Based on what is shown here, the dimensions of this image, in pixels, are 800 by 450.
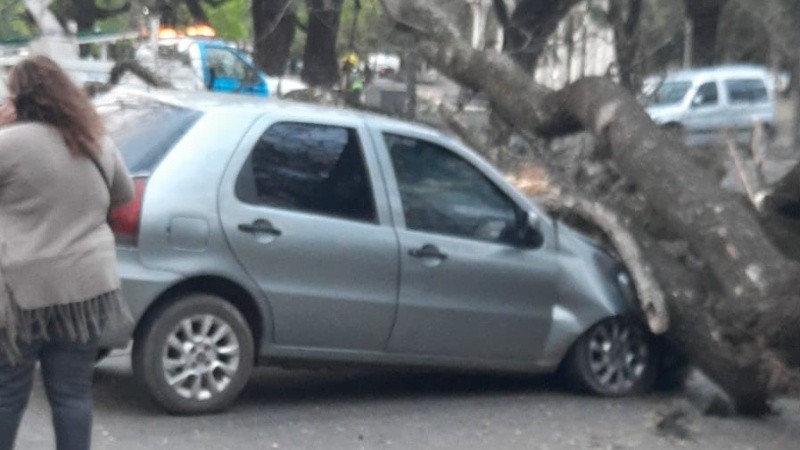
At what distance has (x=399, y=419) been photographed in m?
8.27

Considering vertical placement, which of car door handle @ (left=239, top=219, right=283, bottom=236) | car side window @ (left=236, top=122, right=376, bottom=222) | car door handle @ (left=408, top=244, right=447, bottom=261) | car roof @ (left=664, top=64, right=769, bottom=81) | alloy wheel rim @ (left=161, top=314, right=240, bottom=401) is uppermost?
car side window @ (left=236, top=122, right=376, bottom=222)

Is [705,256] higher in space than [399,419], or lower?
higher

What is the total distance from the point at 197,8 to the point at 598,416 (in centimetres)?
1191

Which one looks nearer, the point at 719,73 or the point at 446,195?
the point at 446,195

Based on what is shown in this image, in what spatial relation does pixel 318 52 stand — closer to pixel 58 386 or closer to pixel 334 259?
pixel 334 259

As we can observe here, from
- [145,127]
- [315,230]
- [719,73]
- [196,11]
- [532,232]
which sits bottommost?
[719,73]

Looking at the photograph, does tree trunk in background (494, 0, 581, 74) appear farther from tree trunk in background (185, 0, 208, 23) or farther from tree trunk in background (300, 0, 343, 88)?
tree trunk in background (185, 0, 208, 23)

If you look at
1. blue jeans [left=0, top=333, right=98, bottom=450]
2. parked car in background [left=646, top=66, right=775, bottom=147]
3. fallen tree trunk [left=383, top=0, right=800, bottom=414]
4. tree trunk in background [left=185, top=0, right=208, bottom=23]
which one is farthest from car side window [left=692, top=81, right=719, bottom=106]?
blue jeans [left=0, top=333, right=98, bottom=450]

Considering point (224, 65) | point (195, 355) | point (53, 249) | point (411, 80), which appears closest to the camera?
point (53, 249)

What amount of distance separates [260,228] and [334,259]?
0.45m

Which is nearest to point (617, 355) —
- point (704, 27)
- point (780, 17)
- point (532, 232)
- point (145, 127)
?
point (532, 232)

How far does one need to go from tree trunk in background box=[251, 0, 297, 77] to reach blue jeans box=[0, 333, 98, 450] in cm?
1272

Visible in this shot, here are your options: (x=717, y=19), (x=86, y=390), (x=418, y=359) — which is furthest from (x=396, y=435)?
(x=717, y=19)

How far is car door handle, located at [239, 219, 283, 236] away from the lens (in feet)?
25.4
